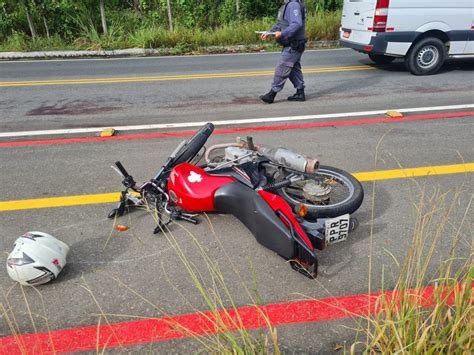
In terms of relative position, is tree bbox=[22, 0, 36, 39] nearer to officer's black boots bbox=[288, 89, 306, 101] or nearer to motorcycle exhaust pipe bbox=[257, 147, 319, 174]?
officer's black boots bbox=[288, 89, 306, 101]

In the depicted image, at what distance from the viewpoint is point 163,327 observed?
2359mm

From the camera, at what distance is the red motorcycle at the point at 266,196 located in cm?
271

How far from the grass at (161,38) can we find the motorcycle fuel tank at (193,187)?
10019mm

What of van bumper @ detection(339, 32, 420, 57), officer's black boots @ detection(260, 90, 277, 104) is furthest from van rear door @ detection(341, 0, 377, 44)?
officer's black boots @ detection(260, 90, 277, 104)

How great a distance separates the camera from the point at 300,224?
2.87 metres

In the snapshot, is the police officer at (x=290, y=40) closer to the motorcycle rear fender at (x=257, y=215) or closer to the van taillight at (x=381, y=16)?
the van taillight at (x=381, y=16)

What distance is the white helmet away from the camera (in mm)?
2549

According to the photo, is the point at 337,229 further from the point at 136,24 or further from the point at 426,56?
the point at 136,24

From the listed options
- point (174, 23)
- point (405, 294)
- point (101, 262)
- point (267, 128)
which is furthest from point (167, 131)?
point (174, 23)

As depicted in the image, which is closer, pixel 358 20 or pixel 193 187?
pixel 193 187

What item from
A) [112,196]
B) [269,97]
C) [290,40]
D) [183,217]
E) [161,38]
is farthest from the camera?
[161,38]

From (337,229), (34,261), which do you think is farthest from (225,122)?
(34,261)

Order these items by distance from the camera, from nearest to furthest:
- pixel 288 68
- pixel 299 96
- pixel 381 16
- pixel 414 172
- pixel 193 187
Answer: pixel 193 187, pixel 414 172, pixel 288 68, pixel 299 96, pixel 381 16

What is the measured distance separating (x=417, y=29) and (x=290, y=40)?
11.5 feet
